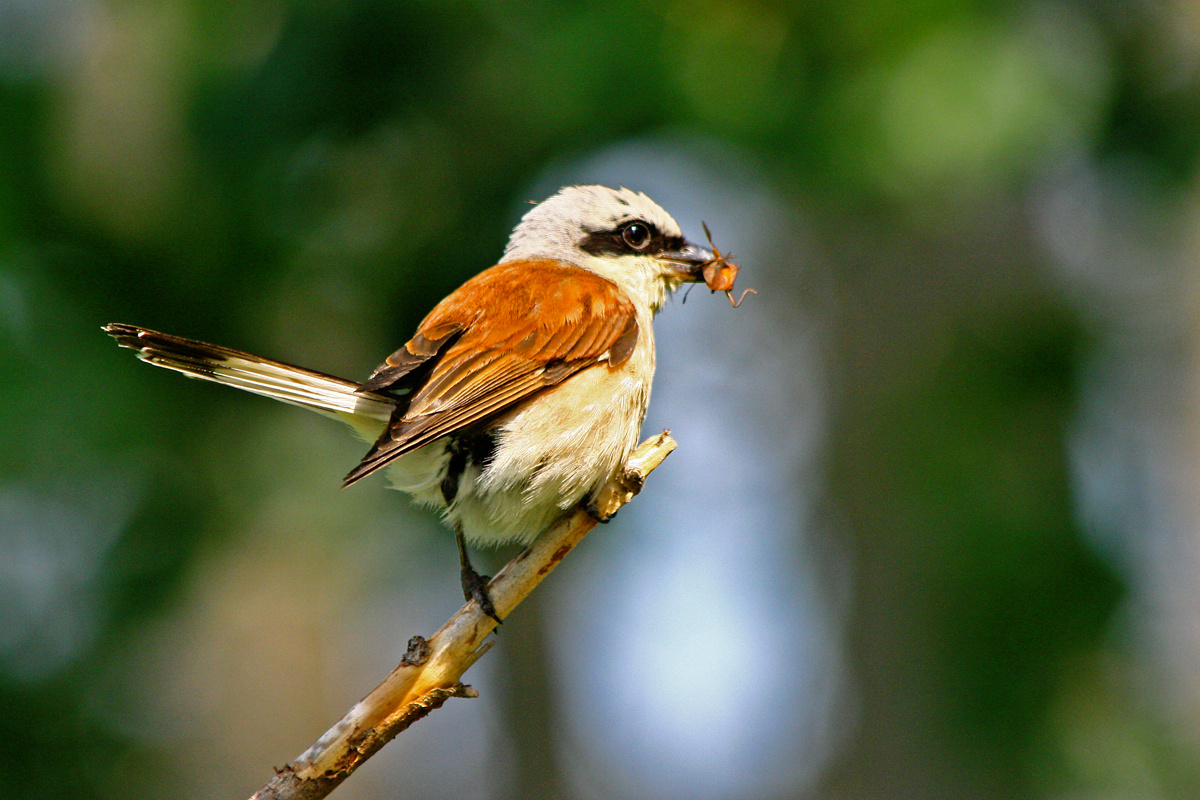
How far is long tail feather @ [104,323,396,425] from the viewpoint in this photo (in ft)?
9.17

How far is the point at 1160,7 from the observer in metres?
6.66

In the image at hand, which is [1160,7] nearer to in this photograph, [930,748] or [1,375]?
[930,748]

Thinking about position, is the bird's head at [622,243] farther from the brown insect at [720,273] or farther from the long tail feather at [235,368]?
the long tail feather at [235,368]

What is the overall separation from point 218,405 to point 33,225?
1356 mm

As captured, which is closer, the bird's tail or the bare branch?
the bare branch

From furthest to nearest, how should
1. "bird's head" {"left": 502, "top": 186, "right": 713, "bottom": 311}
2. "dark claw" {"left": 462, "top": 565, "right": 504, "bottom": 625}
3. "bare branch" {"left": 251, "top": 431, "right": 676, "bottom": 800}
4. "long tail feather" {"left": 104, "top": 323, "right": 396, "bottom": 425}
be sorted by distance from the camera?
1. "bird's head" {"left": 502, "top": 186, "right": 713, "bottom": 311}
2. "long tail feather" {"left": 104, "top": 323, "right": 396, "bottom": 425}
3. "dark claw" {"left": 462, "top": 565, "right": 504, "bottom": 625}
4. "bare branch" {"left": 251, "top": 431, "right": 676, "bottom": 800}

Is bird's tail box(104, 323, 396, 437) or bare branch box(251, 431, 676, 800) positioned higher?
bird's tail box(104, 323, 396, 437)

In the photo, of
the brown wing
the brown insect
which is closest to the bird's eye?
the brown insect

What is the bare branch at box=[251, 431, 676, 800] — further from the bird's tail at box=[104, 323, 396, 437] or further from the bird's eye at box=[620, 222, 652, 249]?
the bird's eye at box=[620, 222, 652, 249]

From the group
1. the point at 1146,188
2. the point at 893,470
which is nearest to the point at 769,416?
the point at 893,470

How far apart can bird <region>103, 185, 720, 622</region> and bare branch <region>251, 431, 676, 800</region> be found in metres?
0.11

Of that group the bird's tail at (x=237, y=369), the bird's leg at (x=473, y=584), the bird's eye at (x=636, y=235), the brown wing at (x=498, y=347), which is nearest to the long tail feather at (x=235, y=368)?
the bird's tail at (x=237, y=369)

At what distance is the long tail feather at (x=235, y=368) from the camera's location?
279 cm

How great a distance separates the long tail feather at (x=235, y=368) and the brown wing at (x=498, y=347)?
13 centimetres
